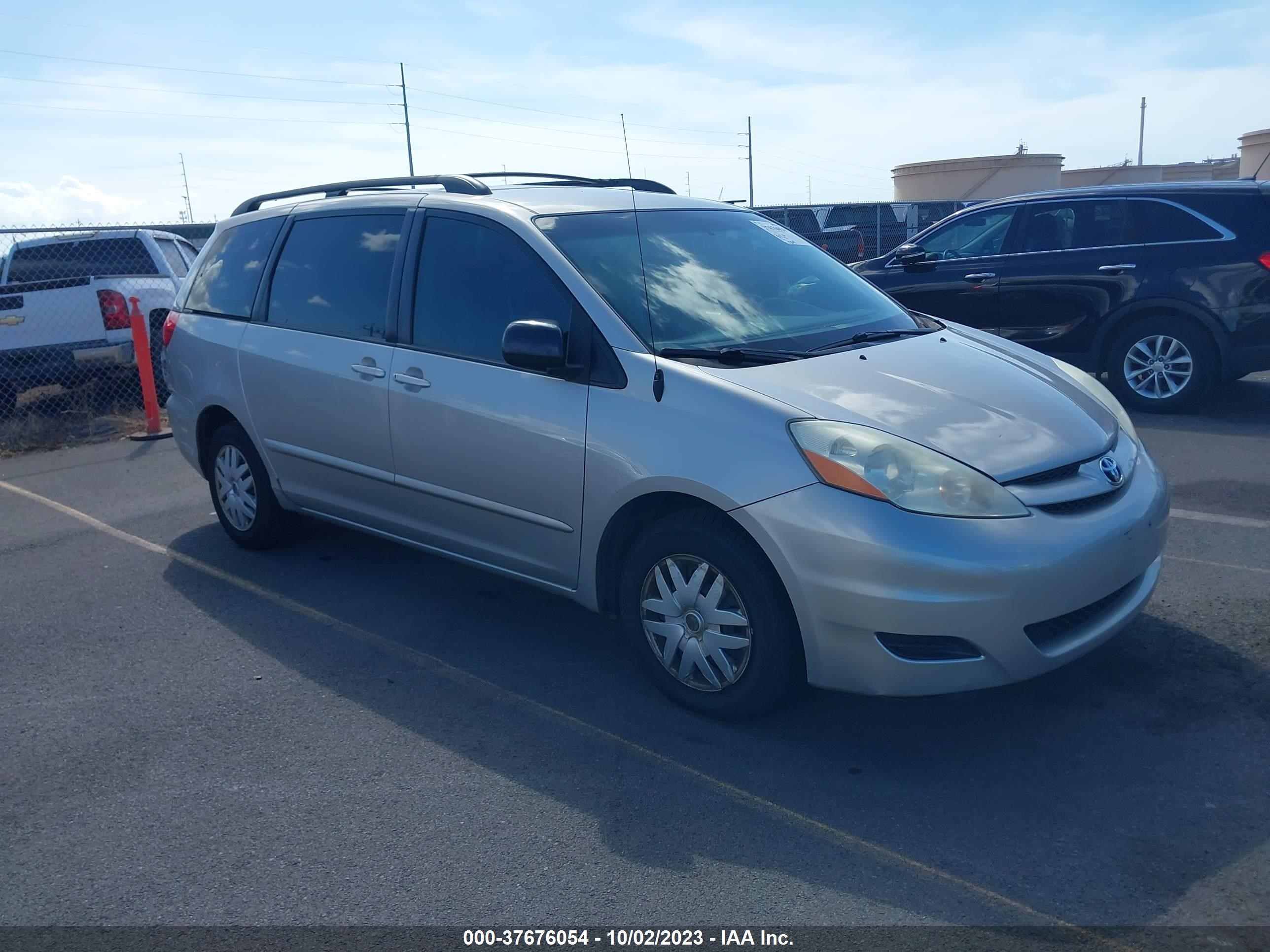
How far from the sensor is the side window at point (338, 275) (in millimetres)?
Answer: 4973

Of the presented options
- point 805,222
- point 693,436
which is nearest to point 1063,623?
point 693,436

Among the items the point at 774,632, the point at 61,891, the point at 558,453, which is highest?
the point at 558,453

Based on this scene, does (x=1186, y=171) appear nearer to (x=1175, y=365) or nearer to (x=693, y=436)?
(x=1175, y=365)

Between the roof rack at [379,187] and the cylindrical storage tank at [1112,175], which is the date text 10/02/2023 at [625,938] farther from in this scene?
the cylindrical storage tank at [1112,175]

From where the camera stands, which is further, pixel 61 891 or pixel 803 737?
pixel 803 737

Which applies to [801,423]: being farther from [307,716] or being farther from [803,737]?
[307,716]

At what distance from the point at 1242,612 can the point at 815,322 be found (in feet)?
7.22

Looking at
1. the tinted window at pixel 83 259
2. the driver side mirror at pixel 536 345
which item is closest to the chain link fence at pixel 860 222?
the tinted window at pixel 83 259

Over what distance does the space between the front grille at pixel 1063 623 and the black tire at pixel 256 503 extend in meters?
3.95

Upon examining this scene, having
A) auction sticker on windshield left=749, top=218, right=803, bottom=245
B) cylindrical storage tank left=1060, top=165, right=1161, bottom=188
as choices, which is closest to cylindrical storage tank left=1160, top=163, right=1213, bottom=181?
cylindrical storage tank left=1060, top=165, right=1161, bottom=188

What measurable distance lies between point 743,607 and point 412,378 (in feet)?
6.19

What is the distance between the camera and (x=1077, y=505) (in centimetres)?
358

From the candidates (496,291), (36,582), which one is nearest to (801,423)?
(496,291)

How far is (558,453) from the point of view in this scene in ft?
13.5
